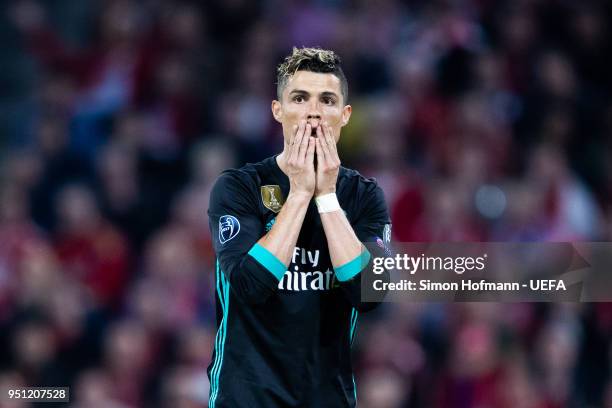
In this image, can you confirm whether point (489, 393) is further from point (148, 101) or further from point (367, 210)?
point (148, 101)

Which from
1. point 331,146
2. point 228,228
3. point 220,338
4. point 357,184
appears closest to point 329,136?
point 331,146

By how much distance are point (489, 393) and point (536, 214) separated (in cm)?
164

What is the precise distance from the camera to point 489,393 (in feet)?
22.2

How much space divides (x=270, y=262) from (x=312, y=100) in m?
0.66

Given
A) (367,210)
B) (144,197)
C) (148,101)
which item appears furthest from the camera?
(148,101)

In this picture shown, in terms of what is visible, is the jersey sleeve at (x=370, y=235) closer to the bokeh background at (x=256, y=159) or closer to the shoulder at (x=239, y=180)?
the shoulder at (x=239, y=180)

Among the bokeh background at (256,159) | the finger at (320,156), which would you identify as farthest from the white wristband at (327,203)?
the bokeh background at (256,159)

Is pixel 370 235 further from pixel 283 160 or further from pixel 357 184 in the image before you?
pixel 283 160

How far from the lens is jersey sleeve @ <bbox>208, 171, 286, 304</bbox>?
3.51 m

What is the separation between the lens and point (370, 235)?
3.83 meters

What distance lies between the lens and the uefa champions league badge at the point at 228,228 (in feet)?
12.1

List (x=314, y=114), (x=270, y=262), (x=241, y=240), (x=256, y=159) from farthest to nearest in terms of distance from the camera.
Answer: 1. (x=256, y=159)
2. (x=314, y=114)
3. (x=241, y=240)
4. (x=270, y=262)

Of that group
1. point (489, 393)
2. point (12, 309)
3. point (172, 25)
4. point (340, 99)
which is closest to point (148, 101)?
point (172, 25)

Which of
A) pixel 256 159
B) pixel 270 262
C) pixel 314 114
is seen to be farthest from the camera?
pixel 256 159
